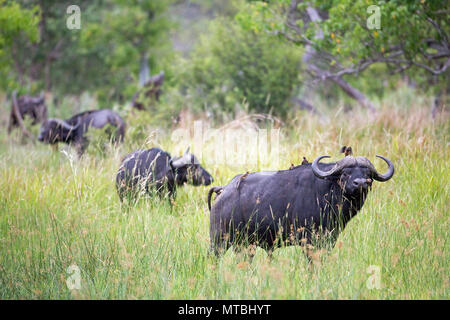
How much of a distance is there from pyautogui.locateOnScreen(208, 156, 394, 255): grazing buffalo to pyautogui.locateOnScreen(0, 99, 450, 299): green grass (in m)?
0.24

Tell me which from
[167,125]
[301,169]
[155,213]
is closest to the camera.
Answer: [301,169]

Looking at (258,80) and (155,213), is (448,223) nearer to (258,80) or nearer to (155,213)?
(155,213)

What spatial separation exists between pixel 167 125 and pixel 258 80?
291 cm

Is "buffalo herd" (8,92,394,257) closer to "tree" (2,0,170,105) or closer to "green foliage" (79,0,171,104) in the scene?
"tree" (2,0,170,105)

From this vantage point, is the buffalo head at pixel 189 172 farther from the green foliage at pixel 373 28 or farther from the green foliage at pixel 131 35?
the green foliage at pixel 131 35

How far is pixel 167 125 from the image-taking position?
40.1 feet

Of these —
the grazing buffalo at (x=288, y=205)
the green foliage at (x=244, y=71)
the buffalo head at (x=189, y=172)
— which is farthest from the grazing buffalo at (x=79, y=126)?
the grazing buffalo at (x=288, y=205)

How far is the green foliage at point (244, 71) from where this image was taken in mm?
13383

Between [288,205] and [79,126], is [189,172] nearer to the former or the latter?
[288,205]

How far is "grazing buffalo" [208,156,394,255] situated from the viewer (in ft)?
16.1

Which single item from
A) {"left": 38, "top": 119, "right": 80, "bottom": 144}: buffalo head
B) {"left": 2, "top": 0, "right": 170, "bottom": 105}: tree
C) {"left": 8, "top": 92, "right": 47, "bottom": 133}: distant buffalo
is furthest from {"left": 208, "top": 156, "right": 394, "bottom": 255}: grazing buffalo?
{"left": 2, "top": 0, "right": 170, "bottom": 105}: tree

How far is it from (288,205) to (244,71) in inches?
362

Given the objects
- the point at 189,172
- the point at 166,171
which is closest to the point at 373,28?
the point at 189,172
